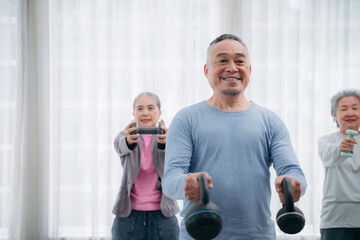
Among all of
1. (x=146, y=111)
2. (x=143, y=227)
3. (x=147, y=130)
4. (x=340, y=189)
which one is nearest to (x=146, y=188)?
(x=143, y=227)

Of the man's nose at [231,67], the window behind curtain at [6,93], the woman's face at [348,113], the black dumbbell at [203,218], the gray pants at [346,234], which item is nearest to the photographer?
the black dumbbell at [203,218]

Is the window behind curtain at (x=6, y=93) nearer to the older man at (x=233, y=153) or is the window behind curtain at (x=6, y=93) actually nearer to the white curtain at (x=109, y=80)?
the white curtain at (x=109, y=80)

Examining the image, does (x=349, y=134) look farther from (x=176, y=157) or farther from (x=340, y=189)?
(x=176, y=157)

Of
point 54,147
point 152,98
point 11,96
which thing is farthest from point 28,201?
point 152,98

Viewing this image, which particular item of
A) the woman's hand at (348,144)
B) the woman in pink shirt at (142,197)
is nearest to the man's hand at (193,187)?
the woman in pink shirt at (142,197)

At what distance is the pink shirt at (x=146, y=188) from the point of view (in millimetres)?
1987

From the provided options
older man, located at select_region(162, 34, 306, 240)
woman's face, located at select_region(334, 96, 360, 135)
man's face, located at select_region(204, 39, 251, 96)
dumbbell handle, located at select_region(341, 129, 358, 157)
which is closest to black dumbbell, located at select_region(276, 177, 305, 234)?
older man, located at select_region(162, 34, 306, 240)

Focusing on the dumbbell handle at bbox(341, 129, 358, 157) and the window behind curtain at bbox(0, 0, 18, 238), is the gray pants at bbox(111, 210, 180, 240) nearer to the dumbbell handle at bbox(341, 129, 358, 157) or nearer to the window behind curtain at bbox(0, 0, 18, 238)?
the dumbbell handle at bbox(341, 129, 358, 157)

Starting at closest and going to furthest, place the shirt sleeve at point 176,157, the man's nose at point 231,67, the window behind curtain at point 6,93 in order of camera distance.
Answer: the shirt sleeve at point 176,157 < the man's nose at point 231,67 < the window behind curtain at point 6,93

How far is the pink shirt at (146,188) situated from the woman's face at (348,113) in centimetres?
119

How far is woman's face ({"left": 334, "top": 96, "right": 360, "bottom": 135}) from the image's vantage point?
A: 1963mm

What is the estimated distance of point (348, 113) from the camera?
197 centimetres

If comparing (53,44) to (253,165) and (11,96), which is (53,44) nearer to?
(11,96)

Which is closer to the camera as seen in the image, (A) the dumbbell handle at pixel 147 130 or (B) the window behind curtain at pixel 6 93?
(A) the dumbbell handle at pixel 147 130
